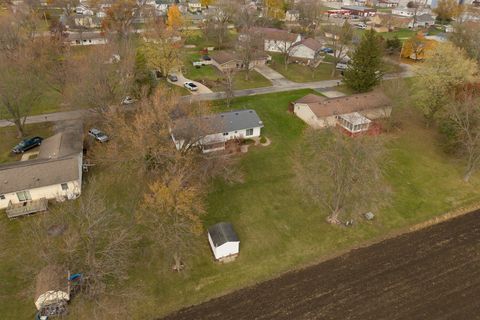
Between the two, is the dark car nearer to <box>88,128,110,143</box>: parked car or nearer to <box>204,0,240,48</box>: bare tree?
<box>88,128,110,143</box>: parked car

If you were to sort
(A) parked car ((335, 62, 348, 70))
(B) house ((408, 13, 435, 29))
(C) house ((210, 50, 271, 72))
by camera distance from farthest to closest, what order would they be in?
(B) house ((408, 13, 435, 29)) < (A) parked car ((335, 62, 348, 70)) < (C) house ((210, 50, 271, 72))

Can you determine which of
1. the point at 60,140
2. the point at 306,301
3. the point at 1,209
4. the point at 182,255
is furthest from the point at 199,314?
the point at 60,140

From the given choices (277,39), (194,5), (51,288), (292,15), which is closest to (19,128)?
(51,288)

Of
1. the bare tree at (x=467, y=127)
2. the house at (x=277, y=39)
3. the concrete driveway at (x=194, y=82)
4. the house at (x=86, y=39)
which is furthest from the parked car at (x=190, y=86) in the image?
the bare tree at (x=467, y=127)

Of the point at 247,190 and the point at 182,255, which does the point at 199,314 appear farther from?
the point at 247,190

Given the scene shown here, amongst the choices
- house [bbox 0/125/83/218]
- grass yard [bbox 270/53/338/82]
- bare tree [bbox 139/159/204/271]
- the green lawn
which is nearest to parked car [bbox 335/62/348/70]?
grass yard [bbox 270/53/338/82]

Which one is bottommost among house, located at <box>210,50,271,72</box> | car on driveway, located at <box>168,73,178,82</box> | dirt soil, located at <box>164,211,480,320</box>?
dirt soil, located at <box>164,211,480,320</box>

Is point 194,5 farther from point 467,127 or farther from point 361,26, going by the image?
point 467,127
